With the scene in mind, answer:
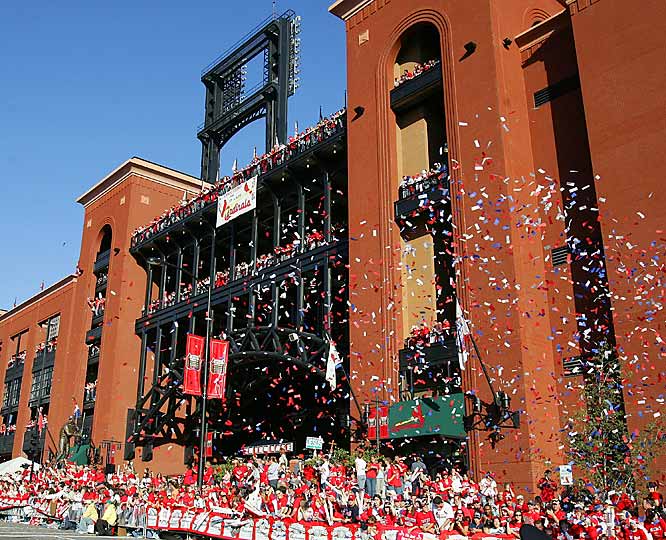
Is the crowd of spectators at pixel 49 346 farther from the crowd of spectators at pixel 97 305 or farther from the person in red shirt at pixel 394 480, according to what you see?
the person in red shirt at pixel 394 480

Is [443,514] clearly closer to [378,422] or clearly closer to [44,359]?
[378,422]

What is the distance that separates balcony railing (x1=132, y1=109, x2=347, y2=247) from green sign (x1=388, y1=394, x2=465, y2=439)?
12.4 metres

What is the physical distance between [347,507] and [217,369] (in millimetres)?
12829

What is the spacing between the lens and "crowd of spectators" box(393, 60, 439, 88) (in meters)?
27.7

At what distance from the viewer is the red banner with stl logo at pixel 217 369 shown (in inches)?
1206

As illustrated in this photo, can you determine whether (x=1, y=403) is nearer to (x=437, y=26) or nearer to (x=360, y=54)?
(x=360, y=54)

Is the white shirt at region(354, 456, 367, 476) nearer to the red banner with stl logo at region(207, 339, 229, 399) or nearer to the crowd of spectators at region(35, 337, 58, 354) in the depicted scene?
the red banner with stl logo at region(207, 339, 229, 399)

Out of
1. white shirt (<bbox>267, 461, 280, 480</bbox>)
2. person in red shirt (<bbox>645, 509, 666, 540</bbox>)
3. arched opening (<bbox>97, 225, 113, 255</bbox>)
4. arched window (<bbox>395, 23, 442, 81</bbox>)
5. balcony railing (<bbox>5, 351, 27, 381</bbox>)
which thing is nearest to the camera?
person in red shirt (<bbox>645, 509, 666, 540</bbox>)

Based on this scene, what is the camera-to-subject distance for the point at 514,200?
23.2 meters

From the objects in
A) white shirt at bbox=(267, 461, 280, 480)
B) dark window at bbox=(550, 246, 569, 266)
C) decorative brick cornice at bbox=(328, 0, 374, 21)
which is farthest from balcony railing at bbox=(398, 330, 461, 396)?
decorative brick cornice at bbox=(328, 0, 374, 21)

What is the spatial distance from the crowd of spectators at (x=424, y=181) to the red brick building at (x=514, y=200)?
1.02 feet

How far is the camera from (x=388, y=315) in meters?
25.5

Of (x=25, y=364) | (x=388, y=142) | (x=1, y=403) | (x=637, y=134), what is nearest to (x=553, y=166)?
(x=637, y=134)

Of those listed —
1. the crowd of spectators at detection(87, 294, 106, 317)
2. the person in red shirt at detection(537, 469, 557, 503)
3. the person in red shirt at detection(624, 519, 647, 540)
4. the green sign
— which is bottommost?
the person in red shirt at detection(624, 519, 647, 540)
